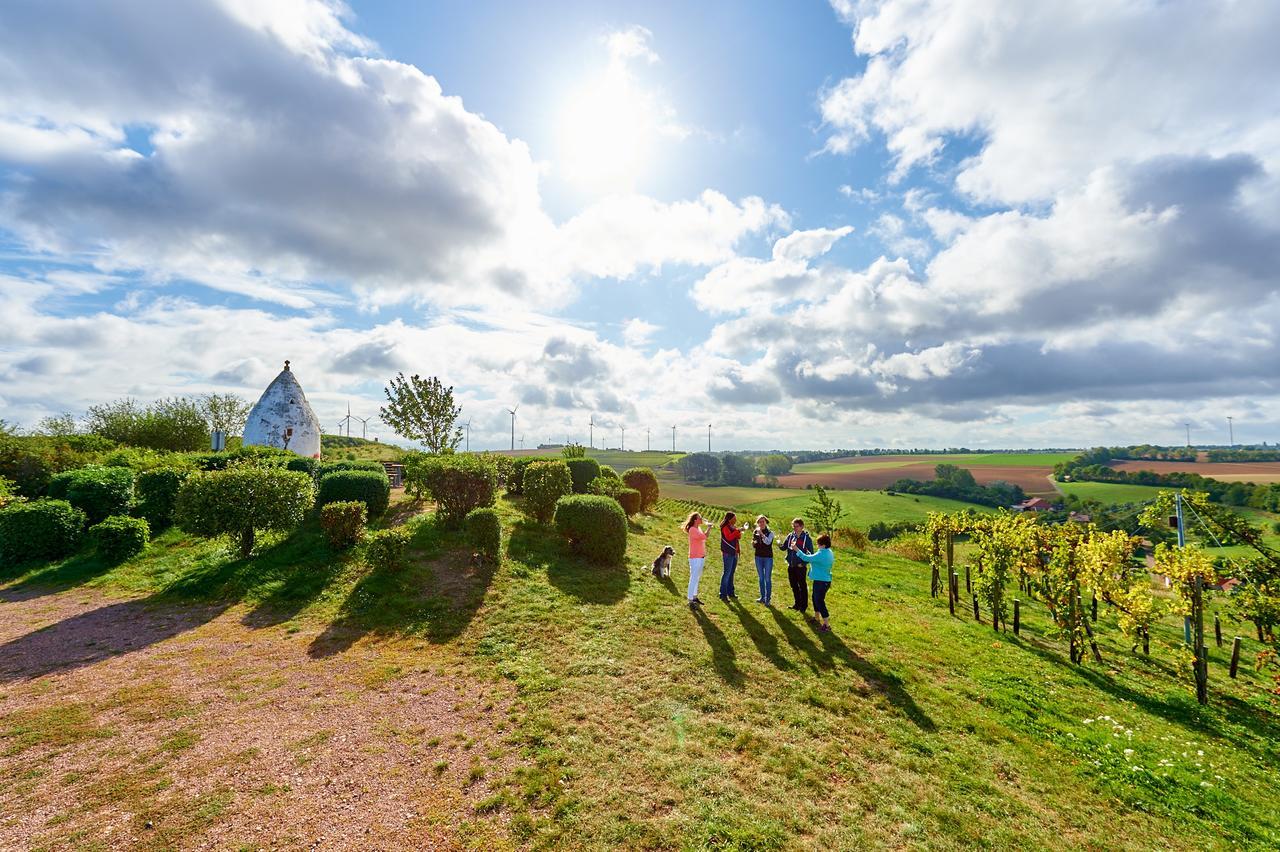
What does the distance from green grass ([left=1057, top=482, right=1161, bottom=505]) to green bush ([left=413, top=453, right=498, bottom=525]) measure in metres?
67.9

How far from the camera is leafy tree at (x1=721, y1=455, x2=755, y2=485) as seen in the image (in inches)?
3282

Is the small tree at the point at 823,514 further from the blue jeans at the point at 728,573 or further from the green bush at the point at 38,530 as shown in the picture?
the green bush at the point at 38,530

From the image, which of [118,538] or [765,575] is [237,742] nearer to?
[765,575]

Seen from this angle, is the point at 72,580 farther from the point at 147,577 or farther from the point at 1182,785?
the point at 1182,785

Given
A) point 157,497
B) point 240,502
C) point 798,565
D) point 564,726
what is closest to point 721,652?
point 798,565

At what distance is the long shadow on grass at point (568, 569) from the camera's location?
10797 mm

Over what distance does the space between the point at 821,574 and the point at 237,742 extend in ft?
32.4

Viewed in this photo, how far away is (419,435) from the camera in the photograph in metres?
25.2

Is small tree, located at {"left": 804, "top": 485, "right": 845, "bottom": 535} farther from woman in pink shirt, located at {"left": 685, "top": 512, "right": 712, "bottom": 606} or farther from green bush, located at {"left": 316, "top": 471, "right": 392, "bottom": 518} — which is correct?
green bush, located at {"left": 316, "top": 471, "right": 392, "bottom": 518}

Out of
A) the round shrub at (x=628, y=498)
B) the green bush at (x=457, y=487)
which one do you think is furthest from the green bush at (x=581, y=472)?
the green bush at (x=457, y=487)

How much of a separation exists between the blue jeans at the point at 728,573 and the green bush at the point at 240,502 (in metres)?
11.3

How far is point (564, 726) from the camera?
5969 mm

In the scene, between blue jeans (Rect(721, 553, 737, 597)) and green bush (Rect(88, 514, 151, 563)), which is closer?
blue jeans (Rect(721, 553, 737, 597))

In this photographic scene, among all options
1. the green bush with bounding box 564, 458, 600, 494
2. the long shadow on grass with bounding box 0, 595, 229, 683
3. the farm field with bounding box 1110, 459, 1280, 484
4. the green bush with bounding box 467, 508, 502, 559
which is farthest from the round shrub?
the farm field with bounding box 1110, 459, 1280, 484
